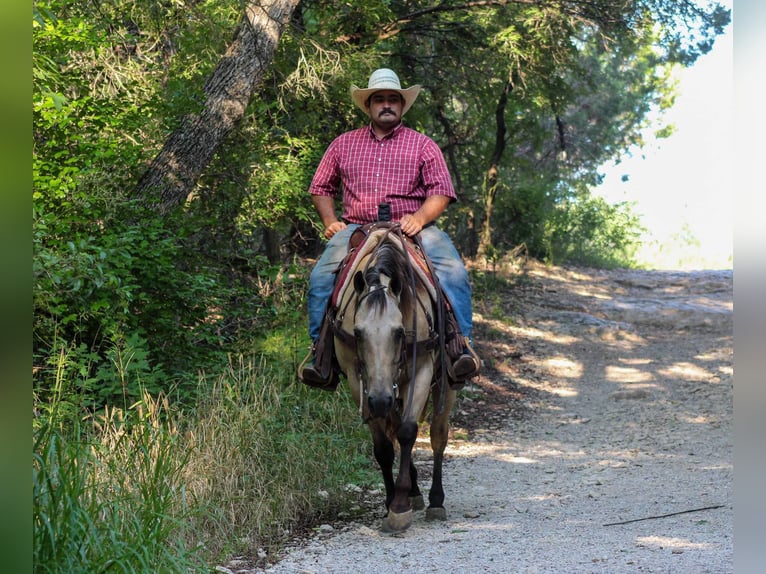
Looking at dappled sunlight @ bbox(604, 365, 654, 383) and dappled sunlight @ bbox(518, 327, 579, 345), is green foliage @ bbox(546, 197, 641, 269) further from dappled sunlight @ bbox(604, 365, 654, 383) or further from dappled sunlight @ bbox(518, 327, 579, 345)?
dappled sunlight @ bbox(604, 365, 654, 383)

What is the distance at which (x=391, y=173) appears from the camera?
647 centimetres

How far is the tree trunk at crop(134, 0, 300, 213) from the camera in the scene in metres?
8.80

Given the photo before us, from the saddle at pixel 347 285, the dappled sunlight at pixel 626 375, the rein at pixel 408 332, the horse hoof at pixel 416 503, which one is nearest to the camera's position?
the rein at pixel 408 332

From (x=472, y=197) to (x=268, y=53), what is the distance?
826 centimetres

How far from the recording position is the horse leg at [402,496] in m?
5.80

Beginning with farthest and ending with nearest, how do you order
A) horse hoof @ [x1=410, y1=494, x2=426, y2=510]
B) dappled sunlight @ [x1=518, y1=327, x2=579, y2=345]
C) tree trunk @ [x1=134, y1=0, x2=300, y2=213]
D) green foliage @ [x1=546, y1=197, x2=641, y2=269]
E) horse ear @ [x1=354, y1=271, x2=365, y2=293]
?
green foliage @ [x1=546, y1=197, x2=641, y2=269] < dappled sunlight @ [x1=518, y1=327, x2=579, y2=345] < tree trunk @ [x1=134, y1=0, x2=300, y2=213] < horse hoof @ [x1=410, y1=494, x2=426, y2=510] < horse ear @ [x1=354, y1=271, x2=365, y2=293]

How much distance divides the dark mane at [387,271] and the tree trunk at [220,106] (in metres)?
3.62

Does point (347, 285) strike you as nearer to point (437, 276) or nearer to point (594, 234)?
point (437, 276)

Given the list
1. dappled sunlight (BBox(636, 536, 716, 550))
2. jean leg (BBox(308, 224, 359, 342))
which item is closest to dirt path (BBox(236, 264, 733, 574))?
dappled sunlight (BBox(636, 536, 716, 550))

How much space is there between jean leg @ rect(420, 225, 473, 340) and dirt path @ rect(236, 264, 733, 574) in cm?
145

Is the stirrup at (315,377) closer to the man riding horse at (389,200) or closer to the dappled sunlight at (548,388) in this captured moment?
the man riding horse at (389,200)

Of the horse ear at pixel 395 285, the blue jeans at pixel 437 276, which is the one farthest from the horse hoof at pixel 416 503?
the horse ear at pixel 395 285

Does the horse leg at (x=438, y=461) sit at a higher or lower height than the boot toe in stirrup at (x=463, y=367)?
lower
